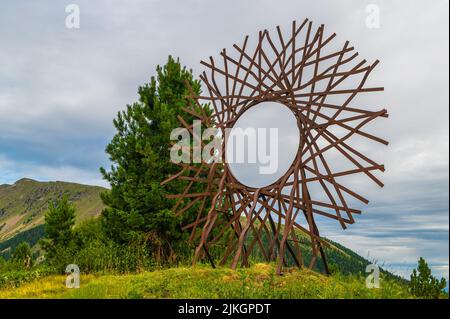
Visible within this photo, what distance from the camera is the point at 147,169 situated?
43.4 feet

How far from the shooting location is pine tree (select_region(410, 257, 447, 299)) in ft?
24.8

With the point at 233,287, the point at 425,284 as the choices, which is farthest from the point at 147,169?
the point at 425,284

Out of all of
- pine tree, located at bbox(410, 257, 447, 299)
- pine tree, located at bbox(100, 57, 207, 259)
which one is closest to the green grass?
pine tree, located at bbox(410, 257, 447, 299)

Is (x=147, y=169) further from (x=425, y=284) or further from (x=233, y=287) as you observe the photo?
(x=425, y=284)

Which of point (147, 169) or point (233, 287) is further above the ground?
point (147, 169)

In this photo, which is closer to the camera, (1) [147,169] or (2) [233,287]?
(2) [233,287]

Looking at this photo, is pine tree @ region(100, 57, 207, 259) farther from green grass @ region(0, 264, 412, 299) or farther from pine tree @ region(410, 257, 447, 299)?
pine tree @ region(410, 257, 447, 299)

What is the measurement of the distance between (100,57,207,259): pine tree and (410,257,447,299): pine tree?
7.14m

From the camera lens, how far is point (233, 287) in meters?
6.54

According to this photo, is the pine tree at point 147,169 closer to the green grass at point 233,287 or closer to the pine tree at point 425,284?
the green grass at point 233,287

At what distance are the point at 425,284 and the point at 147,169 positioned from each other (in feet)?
29.6
